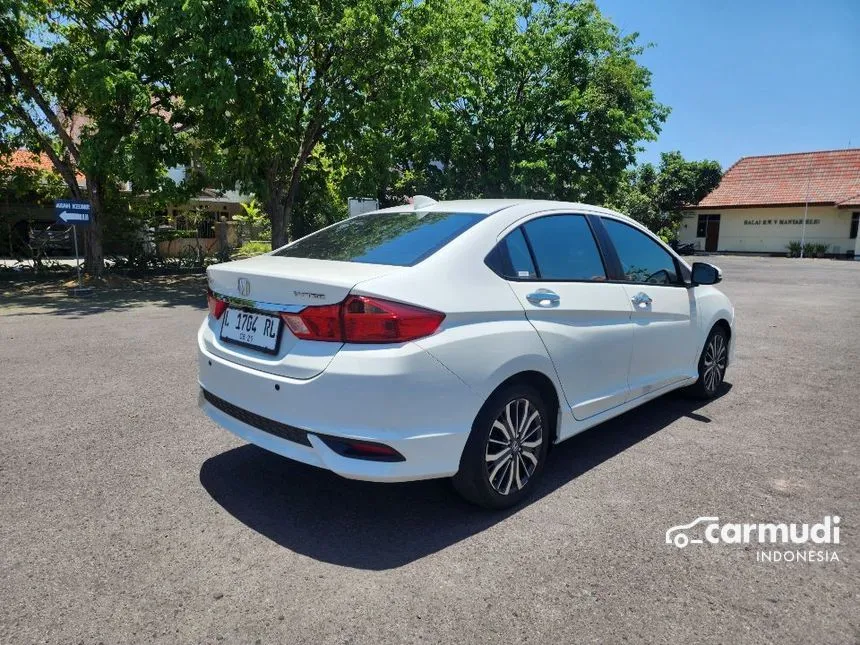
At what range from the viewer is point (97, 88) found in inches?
479

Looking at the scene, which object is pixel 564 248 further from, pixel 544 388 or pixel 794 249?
pixel 794 249

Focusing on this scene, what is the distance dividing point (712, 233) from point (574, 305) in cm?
4349

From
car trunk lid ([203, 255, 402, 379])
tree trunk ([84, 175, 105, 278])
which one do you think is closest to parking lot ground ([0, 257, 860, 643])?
car trunk lid ([203, 255, 402, 379])

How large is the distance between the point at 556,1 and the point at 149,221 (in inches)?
676

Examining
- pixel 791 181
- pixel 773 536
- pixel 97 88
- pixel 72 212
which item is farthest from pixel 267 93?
pixel 791 181

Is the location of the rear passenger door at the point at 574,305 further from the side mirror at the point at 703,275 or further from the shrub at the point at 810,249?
the shrub at the point at 810,249

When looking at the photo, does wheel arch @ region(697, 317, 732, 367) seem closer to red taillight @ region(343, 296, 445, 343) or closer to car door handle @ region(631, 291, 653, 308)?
car door handle @ region(631, 291, 653, 308)

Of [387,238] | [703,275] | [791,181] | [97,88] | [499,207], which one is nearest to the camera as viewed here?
[387,238]

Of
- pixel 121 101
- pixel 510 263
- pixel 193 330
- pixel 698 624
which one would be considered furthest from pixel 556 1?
pixel 698 624

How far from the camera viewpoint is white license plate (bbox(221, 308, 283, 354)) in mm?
3092

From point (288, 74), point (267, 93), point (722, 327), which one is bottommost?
point (722, 327)

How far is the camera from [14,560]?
2.80 meters

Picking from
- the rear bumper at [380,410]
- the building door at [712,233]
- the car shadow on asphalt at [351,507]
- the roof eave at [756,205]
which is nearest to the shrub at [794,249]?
the roof eave at [756,205]

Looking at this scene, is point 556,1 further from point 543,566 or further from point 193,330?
point 543,566
